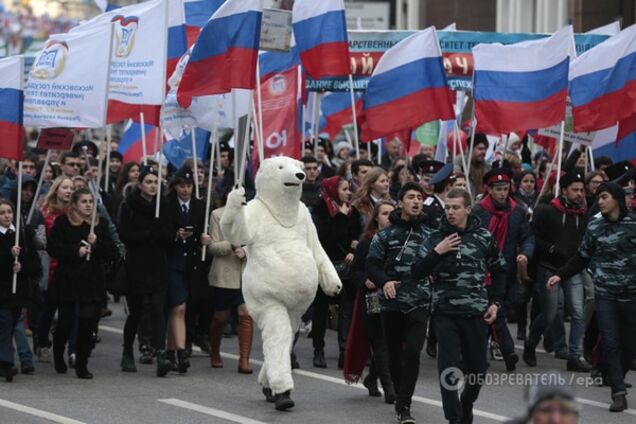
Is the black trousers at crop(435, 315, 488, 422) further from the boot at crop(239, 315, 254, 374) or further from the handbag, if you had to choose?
the handbag

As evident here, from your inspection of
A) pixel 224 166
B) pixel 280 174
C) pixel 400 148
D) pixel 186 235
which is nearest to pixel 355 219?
pixel 186 235

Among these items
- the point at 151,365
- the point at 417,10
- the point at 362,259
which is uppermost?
the point at 417,10

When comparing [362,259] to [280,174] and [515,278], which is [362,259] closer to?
[280,174]

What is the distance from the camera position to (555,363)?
50.0 ft

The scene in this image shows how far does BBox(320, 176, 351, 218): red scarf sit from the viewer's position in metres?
14.6

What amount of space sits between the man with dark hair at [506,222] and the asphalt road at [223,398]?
0.94 m

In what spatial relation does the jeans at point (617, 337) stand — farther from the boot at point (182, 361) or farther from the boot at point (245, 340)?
the boot at point (182, 361)

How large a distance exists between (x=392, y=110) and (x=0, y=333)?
5.46 metres

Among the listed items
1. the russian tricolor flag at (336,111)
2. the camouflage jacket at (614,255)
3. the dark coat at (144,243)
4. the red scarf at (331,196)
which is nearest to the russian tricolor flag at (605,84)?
the red scarf at (331,196)

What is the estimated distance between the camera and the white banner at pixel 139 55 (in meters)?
14.9

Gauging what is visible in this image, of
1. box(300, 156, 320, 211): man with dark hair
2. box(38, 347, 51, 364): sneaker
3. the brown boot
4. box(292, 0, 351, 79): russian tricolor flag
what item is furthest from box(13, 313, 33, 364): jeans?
box(292, 0, 351, 79): russian tricolor flag

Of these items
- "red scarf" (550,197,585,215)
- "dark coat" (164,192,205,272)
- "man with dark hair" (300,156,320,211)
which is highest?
"man with dark hair" (300,156,320,211)

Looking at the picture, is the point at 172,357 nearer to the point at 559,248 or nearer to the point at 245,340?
the point at 245,340

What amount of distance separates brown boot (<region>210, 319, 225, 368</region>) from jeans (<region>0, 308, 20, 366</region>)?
1.69 metres
